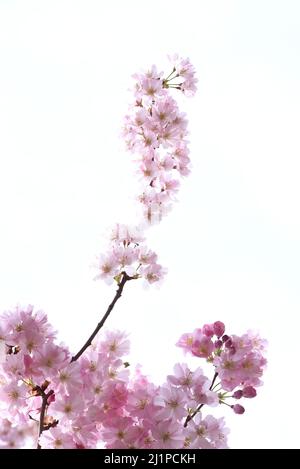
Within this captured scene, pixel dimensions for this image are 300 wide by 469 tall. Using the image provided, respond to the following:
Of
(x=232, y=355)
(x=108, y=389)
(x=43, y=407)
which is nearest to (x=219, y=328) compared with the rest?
(x=232, y=355)

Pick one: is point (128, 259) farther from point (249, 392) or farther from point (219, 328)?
point (249, 392)

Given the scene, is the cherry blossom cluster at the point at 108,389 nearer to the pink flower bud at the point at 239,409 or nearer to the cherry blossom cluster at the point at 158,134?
the pink flower bud at the point at 239,409

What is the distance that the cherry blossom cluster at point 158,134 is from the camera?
4.32m

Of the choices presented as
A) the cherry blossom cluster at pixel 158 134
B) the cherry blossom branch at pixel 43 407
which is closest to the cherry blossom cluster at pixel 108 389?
the cherry blossom branch at pixel 43 407

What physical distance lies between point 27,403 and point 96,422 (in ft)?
1.32

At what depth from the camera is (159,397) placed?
3.38m

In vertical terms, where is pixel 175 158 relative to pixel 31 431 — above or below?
above

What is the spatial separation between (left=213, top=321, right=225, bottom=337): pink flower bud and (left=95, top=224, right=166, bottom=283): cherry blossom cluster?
0.57m

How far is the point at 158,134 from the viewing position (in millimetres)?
4348

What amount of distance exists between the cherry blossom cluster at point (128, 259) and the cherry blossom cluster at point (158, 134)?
0.35m
